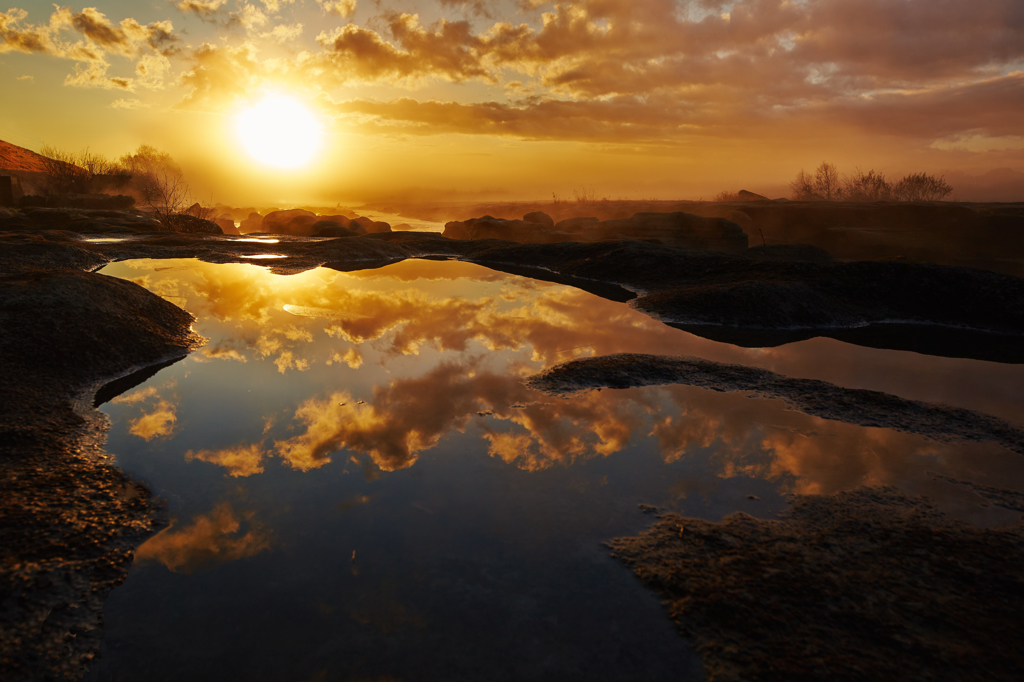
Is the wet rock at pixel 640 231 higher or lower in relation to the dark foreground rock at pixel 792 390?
higher

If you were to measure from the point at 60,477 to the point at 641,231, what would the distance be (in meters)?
49.4

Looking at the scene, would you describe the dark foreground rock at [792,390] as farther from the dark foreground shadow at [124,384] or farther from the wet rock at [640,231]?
the wet rock at [640,231]

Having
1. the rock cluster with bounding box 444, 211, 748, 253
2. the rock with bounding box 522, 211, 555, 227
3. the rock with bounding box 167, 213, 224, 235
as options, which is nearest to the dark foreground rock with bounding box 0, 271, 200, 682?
the rock with bounding box 167, 213, 224, 235

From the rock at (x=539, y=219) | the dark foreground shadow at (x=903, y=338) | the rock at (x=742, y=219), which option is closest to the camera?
the dark foreground shadow at (x=903, y=338)

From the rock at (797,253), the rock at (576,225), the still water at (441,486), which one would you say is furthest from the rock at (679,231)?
the still water at (441,486)

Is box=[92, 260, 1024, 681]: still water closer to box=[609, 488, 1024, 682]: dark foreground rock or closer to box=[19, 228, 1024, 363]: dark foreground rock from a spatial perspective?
box=[609, 488, 1024, 682]: dark foreground rock

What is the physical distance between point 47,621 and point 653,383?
792cm

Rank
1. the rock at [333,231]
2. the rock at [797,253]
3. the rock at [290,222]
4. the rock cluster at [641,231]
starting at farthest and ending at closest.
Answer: the rock at [290,222]
the rock cluster at [641,231]
the rock at [333,231]
the rock at [797,253]

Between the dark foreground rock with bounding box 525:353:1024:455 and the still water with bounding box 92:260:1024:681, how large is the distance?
1.19 feet

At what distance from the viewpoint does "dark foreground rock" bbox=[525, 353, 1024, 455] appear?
7.06 m

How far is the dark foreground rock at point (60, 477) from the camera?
11.1 feet

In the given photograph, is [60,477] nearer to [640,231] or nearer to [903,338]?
[903,338]

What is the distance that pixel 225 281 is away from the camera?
17766 millimetres

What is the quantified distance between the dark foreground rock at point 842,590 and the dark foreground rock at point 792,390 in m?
2.72
